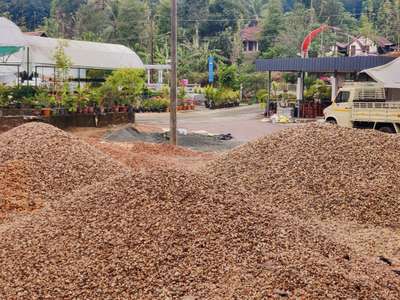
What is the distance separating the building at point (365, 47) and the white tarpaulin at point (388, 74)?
84.6 ft

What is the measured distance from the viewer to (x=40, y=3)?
93438 millimetres

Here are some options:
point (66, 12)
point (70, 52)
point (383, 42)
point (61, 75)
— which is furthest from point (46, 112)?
point (66, 12)

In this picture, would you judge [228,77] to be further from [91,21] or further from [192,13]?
[192,13]

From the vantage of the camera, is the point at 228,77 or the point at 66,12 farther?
the point at 66,12

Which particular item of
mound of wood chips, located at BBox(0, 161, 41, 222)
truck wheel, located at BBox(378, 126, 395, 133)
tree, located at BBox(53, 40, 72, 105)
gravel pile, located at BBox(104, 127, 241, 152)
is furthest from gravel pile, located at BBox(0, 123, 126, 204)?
tree, located at BBox(53, 40, 72, 105)

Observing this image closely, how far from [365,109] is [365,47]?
3497 cm

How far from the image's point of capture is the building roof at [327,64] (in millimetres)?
29938

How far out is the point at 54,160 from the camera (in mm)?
11812

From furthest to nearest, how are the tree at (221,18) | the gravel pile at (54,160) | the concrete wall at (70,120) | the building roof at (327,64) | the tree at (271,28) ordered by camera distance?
the tree at (221,18)
the tree at (271,28)
the building roof at (327,64)
the concrete wall at (70,120)
the gravel pile at (54,160)

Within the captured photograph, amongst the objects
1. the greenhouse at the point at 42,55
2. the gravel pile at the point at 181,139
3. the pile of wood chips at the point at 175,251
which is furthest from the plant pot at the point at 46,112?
the pile of wood chips at the point at 175,251

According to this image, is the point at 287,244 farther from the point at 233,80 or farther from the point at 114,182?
Answer: the point at 233,80

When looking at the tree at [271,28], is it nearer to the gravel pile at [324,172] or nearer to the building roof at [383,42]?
the building roof at [383,42]

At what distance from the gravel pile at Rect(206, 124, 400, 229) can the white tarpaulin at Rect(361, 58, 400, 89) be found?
12298 mm

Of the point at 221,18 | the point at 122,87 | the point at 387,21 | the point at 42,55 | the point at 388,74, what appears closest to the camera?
the point at 388,74
